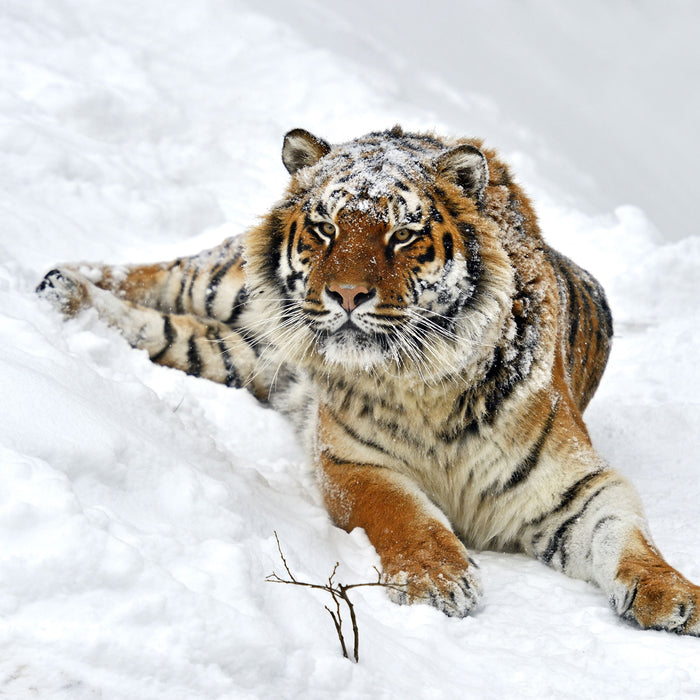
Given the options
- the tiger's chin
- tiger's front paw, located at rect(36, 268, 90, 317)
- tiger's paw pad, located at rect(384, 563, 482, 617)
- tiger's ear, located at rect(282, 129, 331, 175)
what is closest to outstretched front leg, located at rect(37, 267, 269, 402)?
tiger's front paw, located at rect(36, 268, 90, 317)

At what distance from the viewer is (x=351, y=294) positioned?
8.13 feet

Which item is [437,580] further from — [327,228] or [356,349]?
[327,228]

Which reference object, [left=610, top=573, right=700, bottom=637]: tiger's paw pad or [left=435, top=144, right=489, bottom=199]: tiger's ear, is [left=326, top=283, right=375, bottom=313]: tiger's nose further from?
[left=610, top=573, right=700, bottom=637]: tiger's paw pad

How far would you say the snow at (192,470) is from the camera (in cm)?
143

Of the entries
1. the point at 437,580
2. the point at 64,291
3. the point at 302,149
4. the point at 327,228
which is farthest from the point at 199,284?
the point at 437,580

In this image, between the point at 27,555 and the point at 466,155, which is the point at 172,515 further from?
the point at 466,155

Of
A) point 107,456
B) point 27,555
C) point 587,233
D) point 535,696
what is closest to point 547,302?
point 535,696

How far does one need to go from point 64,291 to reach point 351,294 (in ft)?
4.95

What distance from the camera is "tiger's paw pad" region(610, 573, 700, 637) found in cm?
212

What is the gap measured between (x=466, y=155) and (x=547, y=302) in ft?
2.00

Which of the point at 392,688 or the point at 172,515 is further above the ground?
the point at 172,515

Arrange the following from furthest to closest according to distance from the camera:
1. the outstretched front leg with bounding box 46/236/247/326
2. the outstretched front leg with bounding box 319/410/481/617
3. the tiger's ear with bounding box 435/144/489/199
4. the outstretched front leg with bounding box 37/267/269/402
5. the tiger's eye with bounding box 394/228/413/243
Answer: the outstretched front leg with bounding box 46/236/247/326, the outstretched front leg with bounding box 37/267/269/402, the tiger's ear with bounding box 435/144/489/199, the tiger's eye with bounding box 394/228/413/243, the outstretched front leg with bounding box 319/410/481/617

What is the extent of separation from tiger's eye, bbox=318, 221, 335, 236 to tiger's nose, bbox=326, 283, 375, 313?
0.26m

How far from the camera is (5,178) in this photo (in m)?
4.89
